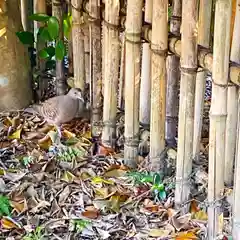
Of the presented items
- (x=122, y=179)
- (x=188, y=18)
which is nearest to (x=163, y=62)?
(x=188, y=18)

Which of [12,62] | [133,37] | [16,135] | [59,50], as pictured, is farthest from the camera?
[12,62]

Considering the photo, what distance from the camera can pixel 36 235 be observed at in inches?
97.3

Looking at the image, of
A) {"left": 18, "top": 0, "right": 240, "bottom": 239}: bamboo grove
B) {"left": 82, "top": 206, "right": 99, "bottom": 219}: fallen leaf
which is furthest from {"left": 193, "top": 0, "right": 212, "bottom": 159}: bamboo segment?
{"left": 82, "top": 206, "right": 99, "bottom": 219}: fallen leaf

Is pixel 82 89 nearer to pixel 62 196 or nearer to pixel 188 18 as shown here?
pixel 62 196

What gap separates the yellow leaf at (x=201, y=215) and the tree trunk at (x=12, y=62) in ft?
4.62

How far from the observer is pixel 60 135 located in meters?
3.27

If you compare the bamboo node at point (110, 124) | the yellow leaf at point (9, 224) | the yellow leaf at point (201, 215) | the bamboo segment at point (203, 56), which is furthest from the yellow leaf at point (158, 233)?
the bamboo node at point (110, 124)

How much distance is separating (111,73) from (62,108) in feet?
1.46

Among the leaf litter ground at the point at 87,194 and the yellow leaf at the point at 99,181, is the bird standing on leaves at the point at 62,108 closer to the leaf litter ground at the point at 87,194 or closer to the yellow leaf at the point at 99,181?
→ the leaf litter ground at the point at 87,194

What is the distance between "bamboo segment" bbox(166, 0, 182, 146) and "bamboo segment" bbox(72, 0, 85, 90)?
0.57 m

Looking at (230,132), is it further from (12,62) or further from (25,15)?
(25,15)

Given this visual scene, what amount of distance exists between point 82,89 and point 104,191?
825 mm

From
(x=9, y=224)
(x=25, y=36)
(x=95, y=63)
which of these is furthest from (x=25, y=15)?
(x=9, y=224)

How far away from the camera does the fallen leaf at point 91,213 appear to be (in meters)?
2.59
